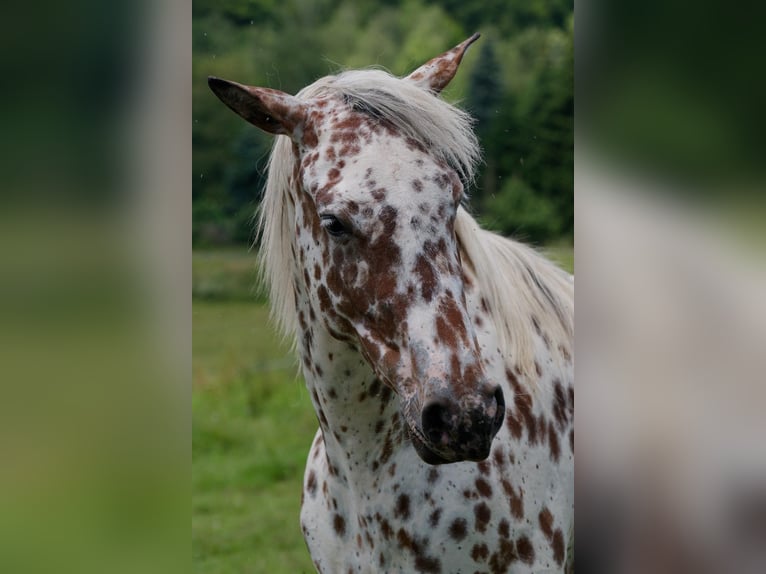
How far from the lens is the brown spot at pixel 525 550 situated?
1854 mm

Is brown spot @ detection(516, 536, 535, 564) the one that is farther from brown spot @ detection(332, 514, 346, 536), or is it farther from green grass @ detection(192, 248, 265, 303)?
green grass @ detection(192, 248, 265, 303)

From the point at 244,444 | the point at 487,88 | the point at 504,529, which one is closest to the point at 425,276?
the point at 504,529

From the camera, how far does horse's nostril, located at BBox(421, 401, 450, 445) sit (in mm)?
1371

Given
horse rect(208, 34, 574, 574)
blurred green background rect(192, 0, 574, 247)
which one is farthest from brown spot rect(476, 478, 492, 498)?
blurred green background rect(192, 0, 574, 247)

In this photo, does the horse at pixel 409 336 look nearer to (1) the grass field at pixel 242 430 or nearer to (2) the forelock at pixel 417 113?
(2) the forelock at pixel 417 113

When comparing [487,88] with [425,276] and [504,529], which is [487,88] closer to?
[504,529]

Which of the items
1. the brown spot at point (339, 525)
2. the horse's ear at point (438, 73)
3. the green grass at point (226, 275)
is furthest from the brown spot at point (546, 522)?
the green grass at point (226, 275)

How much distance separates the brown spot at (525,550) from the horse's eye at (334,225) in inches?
34.4

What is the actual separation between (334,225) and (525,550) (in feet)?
3.04

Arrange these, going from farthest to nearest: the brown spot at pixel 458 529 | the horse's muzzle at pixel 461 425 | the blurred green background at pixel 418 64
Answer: the blurred green background at pixel 418 64
the brown spot at pixel 458 529
the horse's muzzle at pixel 461 425

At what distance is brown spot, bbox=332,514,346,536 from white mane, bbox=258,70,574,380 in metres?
0.48

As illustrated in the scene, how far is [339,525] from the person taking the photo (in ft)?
6.35
